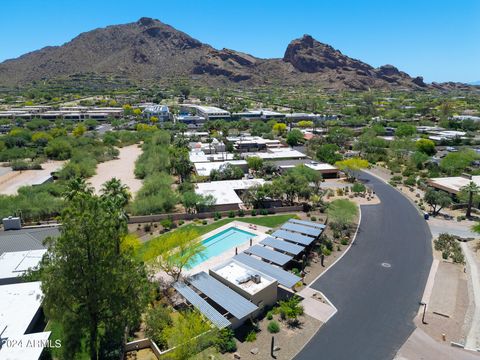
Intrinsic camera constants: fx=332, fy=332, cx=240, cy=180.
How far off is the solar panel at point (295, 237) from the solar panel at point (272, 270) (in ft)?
16.9

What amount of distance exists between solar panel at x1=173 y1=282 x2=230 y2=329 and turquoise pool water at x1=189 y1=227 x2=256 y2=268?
22.2 ft

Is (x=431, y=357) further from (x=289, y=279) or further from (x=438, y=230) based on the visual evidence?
(x=438, y=230)

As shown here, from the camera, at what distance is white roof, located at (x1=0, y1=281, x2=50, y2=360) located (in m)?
18.7

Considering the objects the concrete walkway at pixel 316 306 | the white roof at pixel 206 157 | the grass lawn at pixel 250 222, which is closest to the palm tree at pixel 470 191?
the grass lawn at pixel 250 222

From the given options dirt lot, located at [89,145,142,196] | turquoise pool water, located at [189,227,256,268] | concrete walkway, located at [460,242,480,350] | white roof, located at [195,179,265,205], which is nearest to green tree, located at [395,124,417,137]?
white roof, located at [195,179,265,205]

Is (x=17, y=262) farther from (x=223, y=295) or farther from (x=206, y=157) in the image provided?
(x=206, y=157)

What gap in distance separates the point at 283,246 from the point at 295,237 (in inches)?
88.9

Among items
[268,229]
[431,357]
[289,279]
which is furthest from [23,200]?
[431,357]

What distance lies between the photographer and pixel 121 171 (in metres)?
63.7

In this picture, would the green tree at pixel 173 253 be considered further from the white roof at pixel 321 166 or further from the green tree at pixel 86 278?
the white roof at pixel 321 166

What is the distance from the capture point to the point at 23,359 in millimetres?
18172

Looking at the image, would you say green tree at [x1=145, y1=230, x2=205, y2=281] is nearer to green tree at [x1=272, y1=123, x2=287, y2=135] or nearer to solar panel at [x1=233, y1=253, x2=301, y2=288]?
solar panel at [x1=233, y1=253, x2=301, y2=288]

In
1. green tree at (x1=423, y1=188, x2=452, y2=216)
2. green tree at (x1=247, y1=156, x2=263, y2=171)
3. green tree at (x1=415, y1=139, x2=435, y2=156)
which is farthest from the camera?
green tree at (x1=415, y1=139, x2=435, y2=156)

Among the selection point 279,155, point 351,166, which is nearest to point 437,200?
point 351,166
